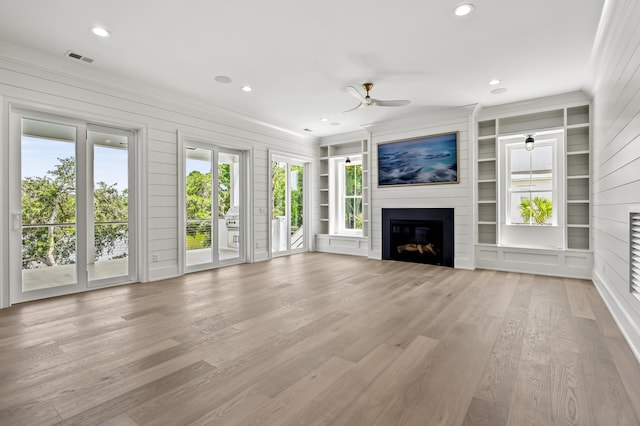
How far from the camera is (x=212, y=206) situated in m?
5.69

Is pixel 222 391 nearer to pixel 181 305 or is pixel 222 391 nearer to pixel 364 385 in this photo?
pixel 364 385

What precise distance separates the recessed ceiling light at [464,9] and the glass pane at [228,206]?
440 centimetres

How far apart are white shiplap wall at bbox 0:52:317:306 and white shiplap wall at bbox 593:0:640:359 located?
527 cm

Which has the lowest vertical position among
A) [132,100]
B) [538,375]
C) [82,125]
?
[538,375]

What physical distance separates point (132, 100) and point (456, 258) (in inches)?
232

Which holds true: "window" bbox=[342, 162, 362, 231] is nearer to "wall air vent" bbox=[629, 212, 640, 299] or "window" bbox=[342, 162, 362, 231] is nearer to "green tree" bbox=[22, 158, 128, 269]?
"green tree" bbox=[22, 158, 128, 269]

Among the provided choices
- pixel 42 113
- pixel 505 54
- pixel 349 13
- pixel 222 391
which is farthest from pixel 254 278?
pixel 505 54

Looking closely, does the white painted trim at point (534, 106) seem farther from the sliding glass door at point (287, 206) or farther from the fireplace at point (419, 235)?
the sliding glass door at point (287, 206)

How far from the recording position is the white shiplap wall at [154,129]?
11.6 feet

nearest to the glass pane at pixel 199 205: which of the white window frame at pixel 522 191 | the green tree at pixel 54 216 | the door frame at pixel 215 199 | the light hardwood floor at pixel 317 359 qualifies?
the door frame at pixel 215 199

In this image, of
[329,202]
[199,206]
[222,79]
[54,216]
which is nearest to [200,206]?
[199,206]

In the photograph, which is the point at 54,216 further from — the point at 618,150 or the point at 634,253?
the point at 618,150

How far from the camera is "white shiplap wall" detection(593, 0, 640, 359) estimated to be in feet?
7.87

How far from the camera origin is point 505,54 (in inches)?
147
